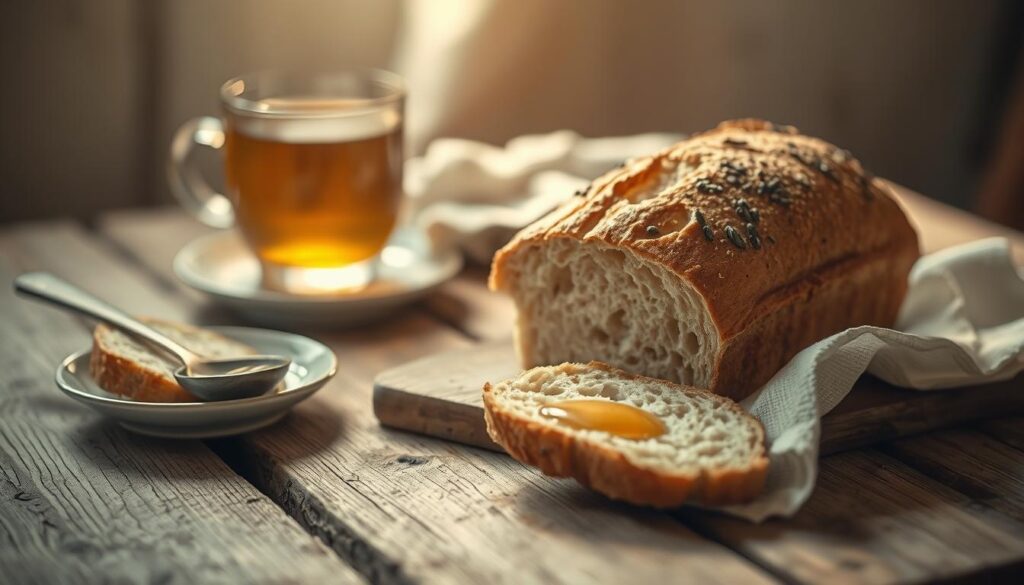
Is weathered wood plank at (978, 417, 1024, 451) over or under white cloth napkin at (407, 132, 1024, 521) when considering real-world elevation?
under

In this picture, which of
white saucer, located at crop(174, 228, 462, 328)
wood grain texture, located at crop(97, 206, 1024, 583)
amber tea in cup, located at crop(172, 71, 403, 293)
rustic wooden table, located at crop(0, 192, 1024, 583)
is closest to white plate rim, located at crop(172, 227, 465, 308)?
white saucer, located at crop(174, 228, 462, 328)

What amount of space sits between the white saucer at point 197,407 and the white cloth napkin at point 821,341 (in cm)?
70

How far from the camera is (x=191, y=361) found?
6.01ft

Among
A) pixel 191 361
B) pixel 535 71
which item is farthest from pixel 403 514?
pixel 535 71

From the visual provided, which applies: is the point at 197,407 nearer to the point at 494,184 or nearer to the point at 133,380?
the point at 133,380

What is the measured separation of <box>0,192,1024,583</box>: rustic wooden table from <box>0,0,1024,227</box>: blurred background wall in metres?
1.82

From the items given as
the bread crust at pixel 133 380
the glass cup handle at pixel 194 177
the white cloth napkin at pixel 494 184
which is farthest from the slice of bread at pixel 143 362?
the white cloth napkin at pixel 494 184

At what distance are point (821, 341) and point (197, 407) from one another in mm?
928

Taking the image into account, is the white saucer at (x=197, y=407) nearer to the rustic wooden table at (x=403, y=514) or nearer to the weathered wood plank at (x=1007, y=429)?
the rustic wooden table at (x=403, y=514)

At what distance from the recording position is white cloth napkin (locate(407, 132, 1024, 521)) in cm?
160

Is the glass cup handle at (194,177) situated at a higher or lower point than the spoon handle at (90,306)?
higher

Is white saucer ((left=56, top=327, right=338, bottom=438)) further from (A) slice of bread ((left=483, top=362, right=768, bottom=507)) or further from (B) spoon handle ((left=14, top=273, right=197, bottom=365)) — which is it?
(A) slice of bread ((left=483, top=362, right=768, bottom=507))

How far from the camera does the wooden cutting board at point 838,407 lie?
179 centimetres

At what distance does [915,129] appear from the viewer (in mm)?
4691
